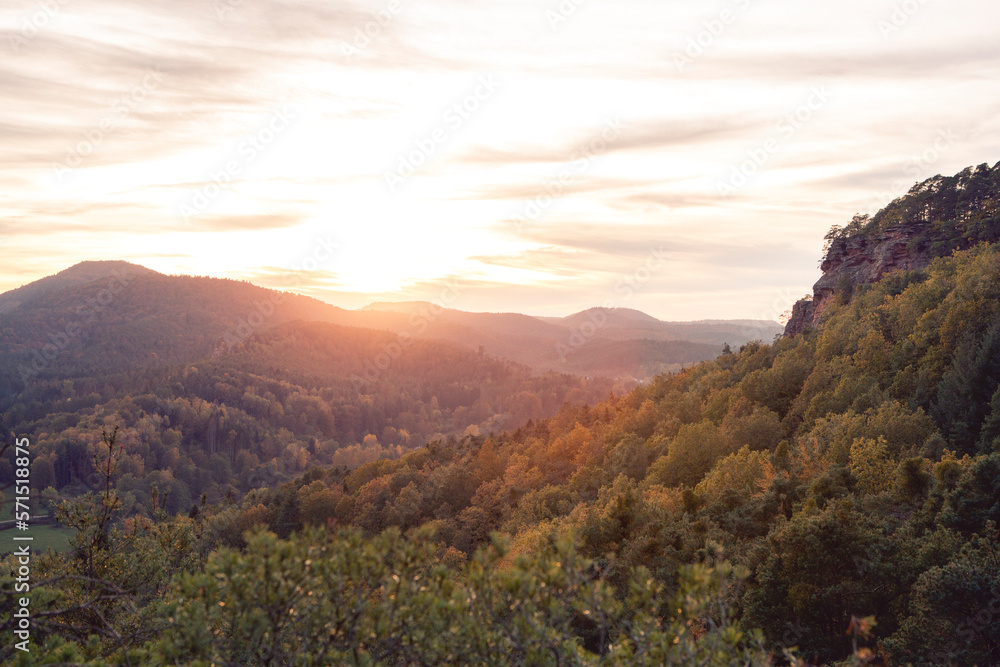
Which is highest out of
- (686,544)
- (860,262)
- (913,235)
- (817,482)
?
(913,235)

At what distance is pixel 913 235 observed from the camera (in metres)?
108

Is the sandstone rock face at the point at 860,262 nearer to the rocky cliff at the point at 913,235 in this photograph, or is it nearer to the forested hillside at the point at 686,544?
the rocky cliff at the point at 913,235

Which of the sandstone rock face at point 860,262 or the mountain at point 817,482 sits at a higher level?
the sandstone rock face at point 860,262

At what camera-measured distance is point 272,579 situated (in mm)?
11156

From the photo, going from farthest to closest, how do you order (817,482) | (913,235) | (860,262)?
(860,262), (913,235), (817,482)

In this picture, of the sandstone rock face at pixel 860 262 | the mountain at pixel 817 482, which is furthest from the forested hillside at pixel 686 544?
the sandstone rock face at pixel 860 262

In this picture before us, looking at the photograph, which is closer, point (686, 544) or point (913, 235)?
point (686, 544)

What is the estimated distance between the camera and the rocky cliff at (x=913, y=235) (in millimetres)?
98062

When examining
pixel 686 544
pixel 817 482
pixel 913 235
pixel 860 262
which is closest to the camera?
pixel 686 544

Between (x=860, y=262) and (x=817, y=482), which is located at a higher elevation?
(x=860, y=262)

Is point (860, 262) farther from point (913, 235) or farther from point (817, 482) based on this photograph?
point (817, 482)

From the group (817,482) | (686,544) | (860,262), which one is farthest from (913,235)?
(686,544)

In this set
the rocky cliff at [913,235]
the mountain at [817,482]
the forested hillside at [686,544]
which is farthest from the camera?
the rocky cliff at [913,235]

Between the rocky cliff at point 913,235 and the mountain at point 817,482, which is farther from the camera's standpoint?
the rocky cliff at point 913,235
